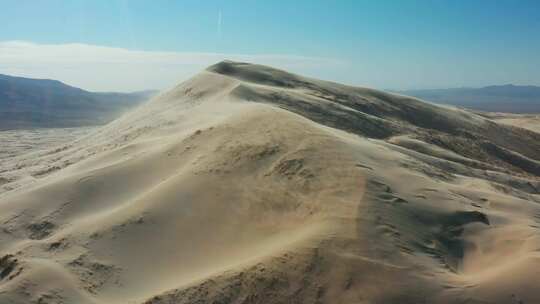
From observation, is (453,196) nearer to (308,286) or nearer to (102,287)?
(308,286)

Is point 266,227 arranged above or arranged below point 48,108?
above

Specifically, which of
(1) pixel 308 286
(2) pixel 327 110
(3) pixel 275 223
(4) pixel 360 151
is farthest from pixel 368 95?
(1) pixel 308 286

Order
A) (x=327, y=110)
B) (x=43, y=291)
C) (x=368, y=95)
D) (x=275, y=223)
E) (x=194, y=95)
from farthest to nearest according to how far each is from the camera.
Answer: (x=368, y=95)
(x=194, y=95)
(x=327, y=110)
(x=275, y=223)
(x=43, y=291)

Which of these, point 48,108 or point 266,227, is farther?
point 48,108

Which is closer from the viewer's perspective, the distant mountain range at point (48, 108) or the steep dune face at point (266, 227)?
the steep dune face at point (266, 227)

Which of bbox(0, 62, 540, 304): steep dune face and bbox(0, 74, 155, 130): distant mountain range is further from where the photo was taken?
bbox(0, 74, 155, 130): distant mountain range
